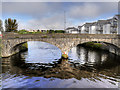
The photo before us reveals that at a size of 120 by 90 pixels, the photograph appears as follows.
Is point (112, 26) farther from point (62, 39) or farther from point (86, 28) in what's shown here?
point (62, 39)

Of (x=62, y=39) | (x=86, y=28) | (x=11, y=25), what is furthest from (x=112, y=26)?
(x=11, y=25)

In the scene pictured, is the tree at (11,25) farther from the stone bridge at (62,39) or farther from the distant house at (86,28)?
the distant house at (86,28)

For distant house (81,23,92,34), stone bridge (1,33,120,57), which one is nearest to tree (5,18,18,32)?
stone bridge (1,33,120,57)

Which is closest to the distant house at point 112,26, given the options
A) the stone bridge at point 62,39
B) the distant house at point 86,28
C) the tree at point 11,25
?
the distant house at point 86,28

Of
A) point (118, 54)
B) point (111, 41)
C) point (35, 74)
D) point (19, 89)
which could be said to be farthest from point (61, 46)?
point (118, 54)

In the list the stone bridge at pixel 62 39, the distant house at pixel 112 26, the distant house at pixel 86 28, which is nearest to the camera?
the stone bridge at pixel 62 39

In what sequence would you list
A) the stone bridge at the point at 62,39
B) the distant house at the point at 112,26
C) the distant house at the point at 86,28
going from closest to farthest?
the stone bridge at the point at 62,39
the distant house at the point at 112,26
the distant house at the point at 86,28

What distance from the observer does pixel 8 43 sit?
34750 millimetres

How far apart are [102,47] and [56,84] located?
42.5 m

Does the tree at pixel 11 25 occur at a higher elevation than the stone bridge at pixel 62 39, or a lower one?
higher

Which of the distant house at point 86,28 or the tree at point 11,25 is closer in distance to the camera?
the tree at point 11,25

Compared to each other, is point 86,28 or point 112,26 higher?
point 86,28

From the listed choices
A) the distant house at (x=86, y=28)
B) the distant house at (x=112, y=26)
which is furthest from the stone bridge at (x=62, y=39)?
the distant house at (x=86, y=28)

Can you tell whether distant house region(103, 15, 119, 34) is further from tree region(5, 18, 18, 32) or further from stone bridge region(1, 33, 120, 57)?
tree region(5, 18, 18, 32)
